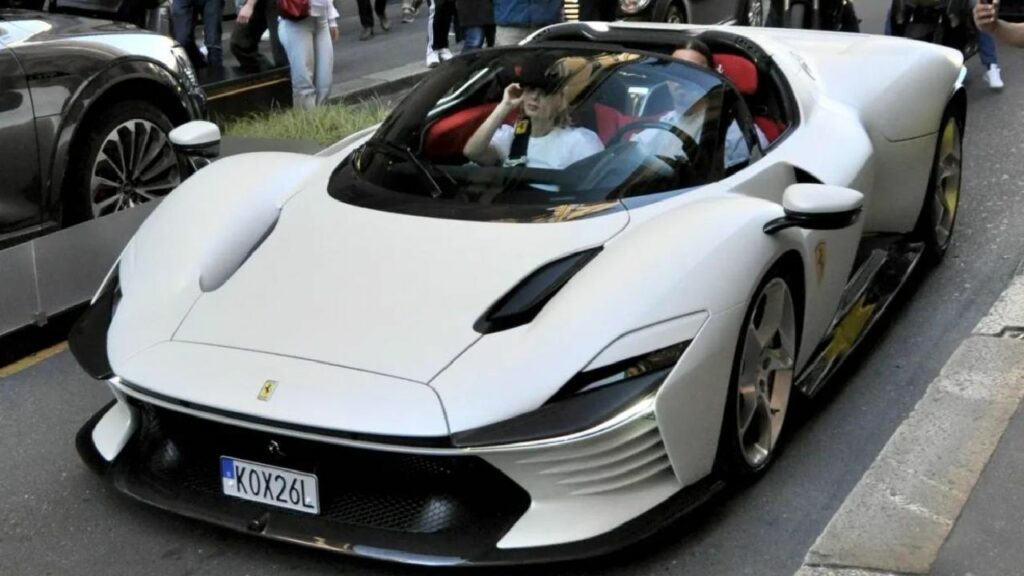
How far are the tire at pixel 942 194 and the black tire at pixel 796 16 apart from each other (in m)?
5.67

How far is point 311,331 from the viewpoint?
3643mm

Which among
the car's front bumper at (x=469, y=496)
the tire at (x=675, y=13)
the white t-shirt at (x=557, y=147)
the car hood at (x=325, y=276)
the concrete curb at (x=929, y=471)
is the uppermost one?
the white t-shirt at (x=557, y=147)

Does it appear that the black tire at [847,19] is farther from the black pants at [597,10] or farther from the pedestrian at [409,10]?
the pedestrian at [409,10]

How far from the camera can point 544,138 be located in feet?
14.9

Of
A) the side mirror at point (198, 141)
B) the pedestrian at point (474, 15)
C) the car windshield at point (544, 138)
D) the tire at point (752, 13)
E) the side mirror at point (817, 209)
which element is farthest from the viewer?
the tire at point (752, 13)

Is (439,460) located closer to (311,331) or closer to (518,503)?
(518,503)

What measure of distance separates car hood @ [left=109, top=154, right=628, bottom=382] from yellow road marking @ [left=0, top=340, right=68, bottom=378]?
1.21 metres

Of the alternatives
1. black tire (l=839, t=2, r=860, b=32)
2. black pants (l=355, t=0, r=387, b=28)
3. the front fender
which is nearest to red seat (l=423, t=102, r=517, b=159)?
the front fender

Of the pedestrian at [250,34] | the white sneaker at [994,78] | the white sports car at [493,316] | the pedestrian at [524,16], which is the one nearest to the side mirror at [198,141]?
the white sports car at [493,316]

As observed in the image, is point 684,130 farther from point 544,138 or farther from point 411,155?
point 411,155

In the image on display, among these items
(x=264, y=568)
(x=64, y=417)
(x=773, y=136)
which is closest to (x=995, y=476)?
(x=773, y=136)

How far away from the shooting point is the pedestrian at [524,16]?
8.14m

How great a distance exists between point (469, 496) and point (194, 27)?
8883mm

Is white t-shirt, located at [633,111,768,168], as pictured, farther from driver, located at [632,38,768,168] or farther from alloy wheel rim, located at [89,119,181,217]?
alloy wheel rim, located at [89,119,181,217]
